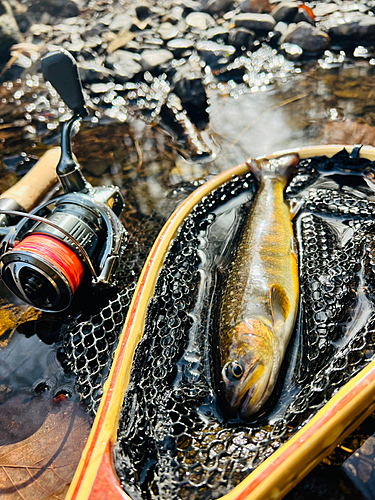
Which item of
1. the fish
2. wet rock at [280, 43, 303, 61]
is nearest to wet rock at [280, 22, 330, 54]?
wet rock at [280, 43, 303, 61]

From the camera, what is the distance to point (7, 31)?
6.83 metres

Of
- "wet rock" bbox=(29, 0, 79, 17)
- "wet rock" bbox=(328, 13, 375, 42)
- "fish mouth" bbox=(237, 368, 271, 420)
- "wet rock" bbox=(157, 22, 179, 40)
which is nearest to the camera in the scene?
"fish mouth" bbox=(237, 368, 271, 420)

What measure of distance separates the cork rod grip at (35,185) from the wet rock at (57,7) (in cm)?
590

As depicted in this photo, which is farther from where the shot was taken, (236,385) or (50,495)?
(50,495)

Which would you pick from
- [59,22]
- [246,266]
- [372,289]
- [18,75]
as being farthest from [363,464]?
[59,22]

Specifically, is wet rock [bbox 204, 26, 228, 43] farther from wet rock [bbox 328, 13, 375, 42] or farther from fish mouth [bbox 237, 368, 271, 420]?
fish mouth [bbox 237, 368, 271, 420]

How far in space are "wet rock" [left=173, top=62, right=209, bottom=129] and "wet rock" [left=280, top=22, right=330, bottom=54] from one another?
2.25 meters

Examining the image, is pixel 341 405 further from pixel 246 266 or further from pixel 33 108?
pixel 33 108

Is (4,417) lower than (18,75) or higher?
lower

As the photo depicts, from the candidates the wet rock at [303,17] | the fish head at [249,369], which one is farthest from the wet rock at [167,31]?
the fish head at [249,369]

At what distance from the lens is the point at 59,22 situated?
7.62 metres

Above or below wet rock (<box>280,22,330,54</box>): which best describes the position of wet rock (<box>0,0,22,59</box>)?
above

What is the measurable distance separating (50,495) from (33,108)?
5307 mm

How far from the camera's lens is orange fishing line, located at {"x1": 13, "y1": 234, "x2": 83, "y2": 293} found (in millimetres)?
2293
